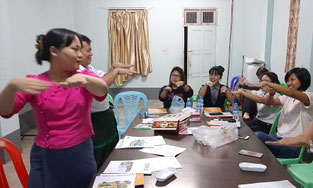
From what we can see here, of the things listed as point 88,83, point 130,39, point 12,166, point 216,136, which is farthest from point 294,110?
point 130,39

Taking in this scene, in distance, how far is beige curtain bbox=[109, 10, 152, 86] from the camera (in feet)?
20.8

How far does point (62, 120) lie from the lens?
1.21m

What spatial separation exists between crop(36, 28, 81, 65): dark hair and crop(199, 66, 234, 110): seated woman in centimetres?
214

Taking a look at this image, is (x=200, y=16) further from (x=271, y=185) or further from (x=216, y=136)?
(x=271, y=185)

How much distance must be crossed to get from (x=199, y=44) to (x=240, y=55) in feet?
3.67

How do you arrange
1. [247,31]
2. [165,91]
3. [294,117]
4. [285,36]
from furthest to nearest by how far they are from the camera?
[247,31] < [285,36] < [165,91] < [294,117]

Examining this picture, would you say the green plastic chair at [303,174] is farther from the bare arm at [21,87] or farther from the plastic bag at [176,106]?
the bare arm at [21,87]

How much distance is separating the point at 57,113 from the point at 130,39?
5491 millimetres

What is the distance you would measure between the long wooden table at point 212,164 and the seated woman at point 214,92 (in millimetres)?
1160

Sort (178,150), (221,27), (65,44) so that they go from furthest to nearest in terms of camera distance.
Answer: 1. (221,27)
2. (178,150)
3. (65,44)

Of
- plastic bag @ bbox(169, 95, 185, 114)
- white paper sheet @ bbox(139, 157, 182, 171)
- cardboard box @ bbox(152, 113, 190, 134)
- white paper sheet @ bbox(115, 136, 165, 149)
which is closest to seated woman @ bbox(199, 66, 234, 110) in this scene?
plastic bag @ bbox(169, 95, 185, 114)

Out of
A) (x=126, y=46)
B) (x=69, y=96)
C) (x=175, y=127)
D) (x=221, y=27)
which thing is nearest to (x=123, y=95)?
(x=175, y=127)

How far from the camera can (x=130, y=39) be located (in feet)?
21.2

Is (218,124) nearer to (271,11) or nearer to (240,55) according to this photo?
(271,11)
